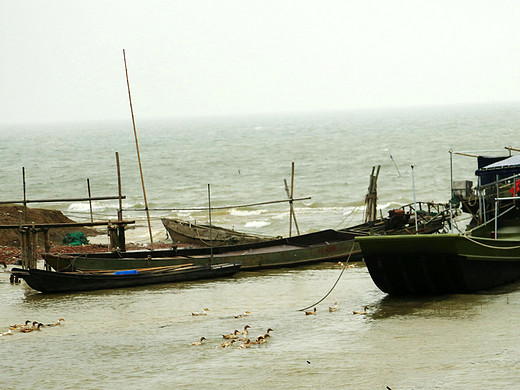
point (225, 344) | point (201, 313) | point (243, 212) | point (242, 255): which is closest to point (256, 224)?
point (243, 212)

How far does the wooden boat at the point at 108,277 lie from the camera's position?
59.8 ft

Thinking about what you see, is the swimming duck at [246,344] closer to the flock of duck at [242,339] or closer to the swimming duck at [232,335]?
the flock of duck at [242,339]

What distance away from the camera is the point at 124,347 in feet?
40.8

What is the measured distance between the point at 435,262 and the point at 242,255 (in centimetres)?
750

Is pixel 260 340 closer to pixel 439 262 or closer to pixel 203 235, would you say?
pixel 439 262

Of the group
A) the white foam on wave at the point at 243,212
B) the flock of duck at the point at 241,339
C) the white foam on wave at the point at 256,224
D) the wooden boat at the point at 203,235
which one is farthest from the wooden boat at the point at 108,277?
the white foam on wave at the point at 243,212

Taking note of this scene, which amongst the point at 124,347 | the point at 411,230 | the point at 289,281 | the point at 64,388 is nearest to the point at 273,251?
the point at 289,281

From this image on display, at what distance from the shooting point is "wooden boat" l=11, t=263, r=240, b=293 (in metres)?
18.2

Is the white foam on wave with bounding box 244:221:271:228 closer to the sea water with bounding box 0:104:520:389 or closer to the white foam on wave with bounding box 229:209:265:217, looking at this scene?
the white foam on wave with bounding box 229:209:265:217

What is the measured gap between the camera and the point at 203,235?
2702cm

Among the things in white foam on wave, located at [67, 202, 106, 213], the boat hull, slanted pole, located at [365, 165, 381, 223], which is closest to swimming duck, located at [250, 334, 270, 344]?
the boat hull

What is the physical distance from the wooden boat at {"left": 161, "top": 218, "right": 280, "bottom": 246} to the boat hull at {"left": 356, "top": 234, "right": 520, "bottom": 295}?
9594 mm

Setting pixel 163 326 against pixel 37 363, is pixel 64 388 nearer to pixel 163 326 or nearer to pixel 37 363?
pixel 37 363

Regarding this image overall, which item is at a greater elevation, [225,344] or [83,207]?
[225,344]
